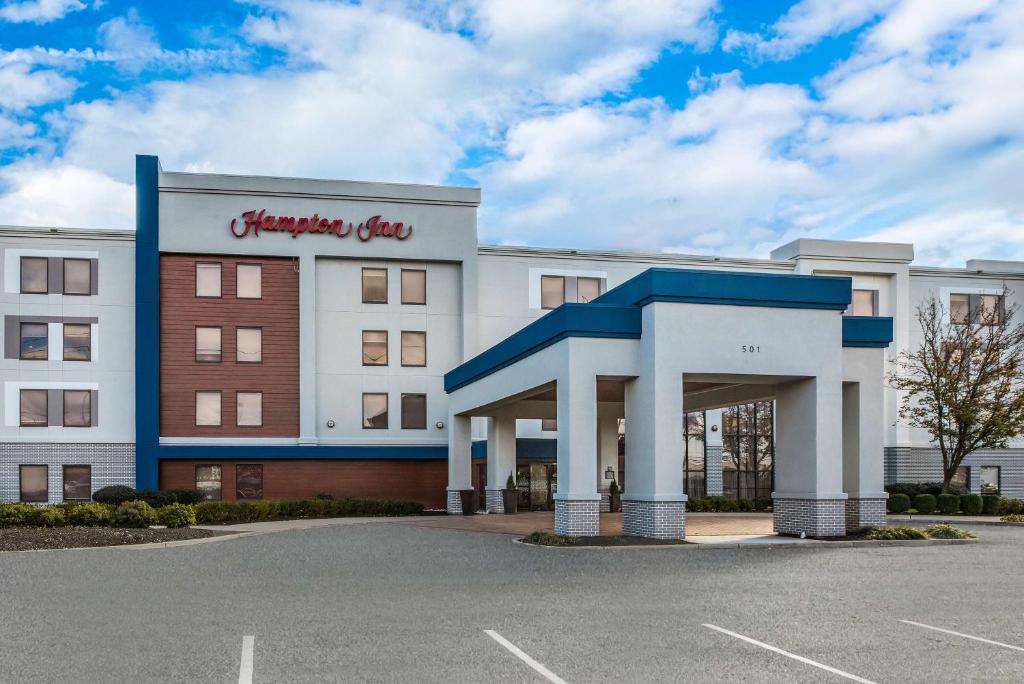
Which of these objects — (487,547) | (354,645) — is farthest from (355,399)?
(354,645)

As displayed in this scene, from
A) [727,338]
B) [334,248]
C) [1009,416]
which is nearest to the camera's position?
[727,338]

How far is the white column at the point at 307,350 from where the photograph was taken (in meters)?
39.0

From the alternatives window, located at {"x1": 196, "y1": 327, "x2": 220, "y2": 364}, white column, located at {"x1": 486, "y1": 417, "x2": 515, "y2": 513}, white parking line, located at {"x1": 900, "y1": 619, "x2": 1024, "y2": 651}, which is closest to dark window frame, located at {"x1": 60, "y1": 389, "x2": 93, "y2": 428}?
window, located at {"x1": 196, "y1": 327, "x2": 220, "y2": 364}

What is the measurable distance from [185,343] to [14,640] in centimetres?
2953

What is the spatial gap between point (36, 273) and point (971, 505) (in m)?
34.8

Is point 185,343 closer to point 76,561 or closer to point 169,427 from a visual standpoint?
point 169,427

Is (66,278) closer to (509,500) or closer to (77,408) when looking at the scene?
(77,408)

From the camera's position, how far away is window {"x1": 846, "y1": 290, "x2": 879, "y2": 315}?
141ft

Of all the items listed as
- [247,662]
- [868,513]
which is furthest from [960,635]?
[868,513]

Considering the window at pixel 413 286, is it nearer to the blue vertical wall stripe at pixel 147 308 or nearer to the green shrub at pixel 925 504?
the blue vertical wall stripe at pixel 147 308

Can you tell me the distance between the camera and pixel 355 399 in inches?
1572

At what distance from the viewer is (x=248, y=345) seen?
129 ft

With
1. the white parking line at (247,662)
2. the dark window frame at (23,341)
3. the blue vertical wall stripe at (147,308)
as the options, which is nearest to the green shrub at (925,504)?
the blue vertical wall stripe at (147,308)

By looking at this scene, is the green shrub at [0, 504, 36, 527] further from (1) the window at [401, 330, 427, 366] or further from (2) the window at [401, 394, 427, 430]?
(1) the window at [401, 330, 427, 366]
